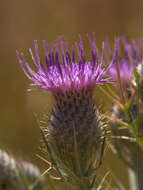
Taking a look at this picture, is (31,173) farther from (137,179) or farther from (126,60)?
(126,60)

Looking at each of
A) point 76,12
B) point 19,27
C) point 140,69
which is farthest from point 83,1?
point 140,69

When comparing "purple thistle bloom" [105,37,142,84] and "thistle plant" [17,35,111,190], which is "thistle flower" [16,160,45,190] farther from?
"purple thistle bloom" [105,37,142,84]

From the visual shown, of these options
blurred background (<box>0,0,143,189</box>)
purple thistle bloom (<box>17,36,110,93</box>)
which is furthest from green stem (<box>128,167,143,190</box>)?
blurred background (<box>0,0,143,189</box>)

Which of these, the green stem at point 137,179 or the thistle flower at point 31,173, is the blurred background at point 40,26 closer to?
the thistle flower at point 31,173

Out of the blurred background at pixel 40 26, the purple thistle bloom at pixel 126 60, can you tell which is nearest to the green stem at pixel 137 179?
the purple thistle bloom at pixel 126 60

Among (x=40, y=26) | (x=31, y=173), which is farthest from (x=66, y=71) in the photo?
(x=40, y=26)

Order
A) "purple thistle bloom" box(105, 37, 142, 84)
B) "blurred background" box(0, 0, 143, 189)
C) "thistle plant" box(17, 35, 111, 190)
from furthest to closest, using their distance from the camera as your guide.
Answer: "blurred background" box(0, 0, 143, 189) < "purple thistle bloom" box(105, 37, 142, 84) < "thistle plant" box(17, 35, 111, 190)

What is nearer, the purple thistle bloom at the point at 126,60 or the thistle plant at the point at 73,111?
the thistle plant at the point at 73,111
